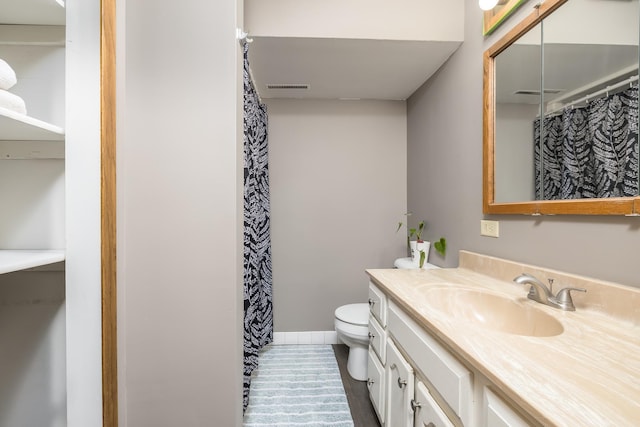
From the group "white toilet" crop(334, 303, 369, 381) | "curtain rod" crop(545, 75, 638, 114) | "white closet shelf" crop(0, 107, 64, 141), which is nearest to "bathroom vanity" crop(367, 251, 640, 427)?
"white toilet" crop(334, 303, 369, 381)

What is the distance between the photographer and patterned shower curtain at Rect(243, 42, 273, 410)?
154 centimetres

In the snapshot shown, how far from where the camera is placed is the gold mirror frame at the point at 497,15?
1.29m

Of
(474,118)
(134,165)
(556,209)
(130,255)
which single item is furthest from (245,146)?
(556,209)

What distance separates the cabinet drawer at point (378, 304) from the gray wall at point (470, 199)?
605mm

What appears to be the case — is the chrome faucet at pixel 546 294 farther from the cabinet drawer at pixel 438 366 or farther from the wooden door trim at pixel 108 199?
the wooden door trim at pixel 108 199

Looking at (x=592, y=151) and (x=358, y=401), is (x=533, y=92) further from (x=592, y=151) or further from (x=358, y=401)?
(x=358, y=401)

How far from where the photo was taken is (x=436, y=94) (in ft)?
6.57

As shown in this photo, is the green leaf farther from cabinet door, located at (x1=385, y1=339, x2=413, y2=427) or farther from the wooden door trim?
the wooden door trim

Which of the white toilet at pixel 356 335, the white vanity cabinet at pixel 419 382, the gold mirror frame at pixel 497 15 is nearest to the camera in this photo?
the white vanity cabinet at pixel 419 382

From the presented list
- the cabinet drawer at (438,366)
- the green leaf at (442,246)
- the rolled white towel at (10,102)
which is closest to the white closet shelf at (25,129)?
the rolled white towel at (10,102)

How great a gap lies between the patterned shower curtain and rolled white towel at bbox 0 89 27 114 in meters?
0.82

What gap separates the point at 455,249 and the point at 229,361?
1.42m

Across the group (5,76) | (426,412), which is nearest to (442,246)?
(426,412)

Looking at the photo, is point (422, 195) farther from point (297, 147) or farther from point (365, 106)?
point (297, 147)
